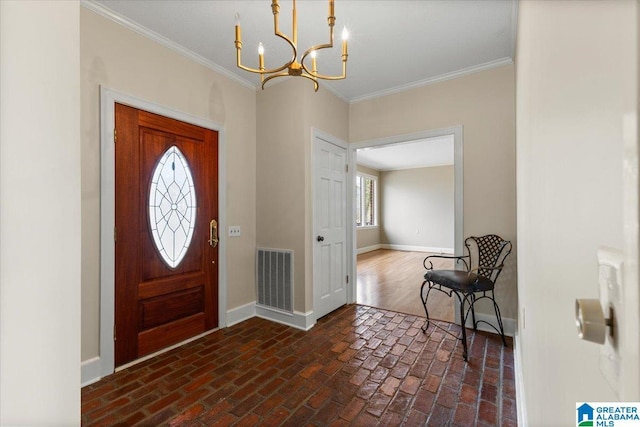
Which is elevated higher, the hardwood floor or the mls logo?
the mls logo

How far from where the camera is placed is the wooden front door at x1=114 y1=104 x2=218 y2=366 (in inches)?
88.1

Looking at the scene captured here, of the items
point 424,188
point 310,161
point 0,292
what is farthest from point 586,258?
point 424,188

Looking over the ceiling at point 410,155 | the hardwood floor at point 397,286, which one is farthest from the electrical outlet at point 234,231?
the ceiling at point 410,155

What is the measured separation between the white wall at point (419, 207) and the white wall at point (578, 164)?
815 cm

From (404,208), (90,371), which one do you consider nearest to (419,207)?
(404,208)

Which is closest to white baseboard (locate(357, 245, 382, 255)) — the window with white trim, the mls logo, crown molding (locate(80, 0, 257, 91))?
the window with white trim

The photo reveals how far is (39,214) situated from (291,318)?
8.46ft

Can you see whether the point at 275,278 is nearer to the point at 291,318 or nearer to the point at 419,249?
the point at 291,318

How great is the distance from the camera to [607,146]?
0.35m

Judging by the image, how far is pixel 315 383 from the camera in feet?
6.60

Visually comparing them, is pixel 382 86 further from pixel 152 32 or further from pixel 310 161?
pixel 152 32

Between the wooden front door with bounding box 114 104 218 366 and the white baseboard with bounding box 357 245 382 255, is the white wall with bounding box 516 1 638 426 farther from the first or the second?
the white baseboard with bounding box 357 245 382 255

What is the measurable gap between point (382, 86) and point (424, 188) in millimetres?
5912

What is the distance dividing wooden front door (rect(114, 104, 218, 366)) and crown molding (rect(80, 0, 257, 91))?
67cm
